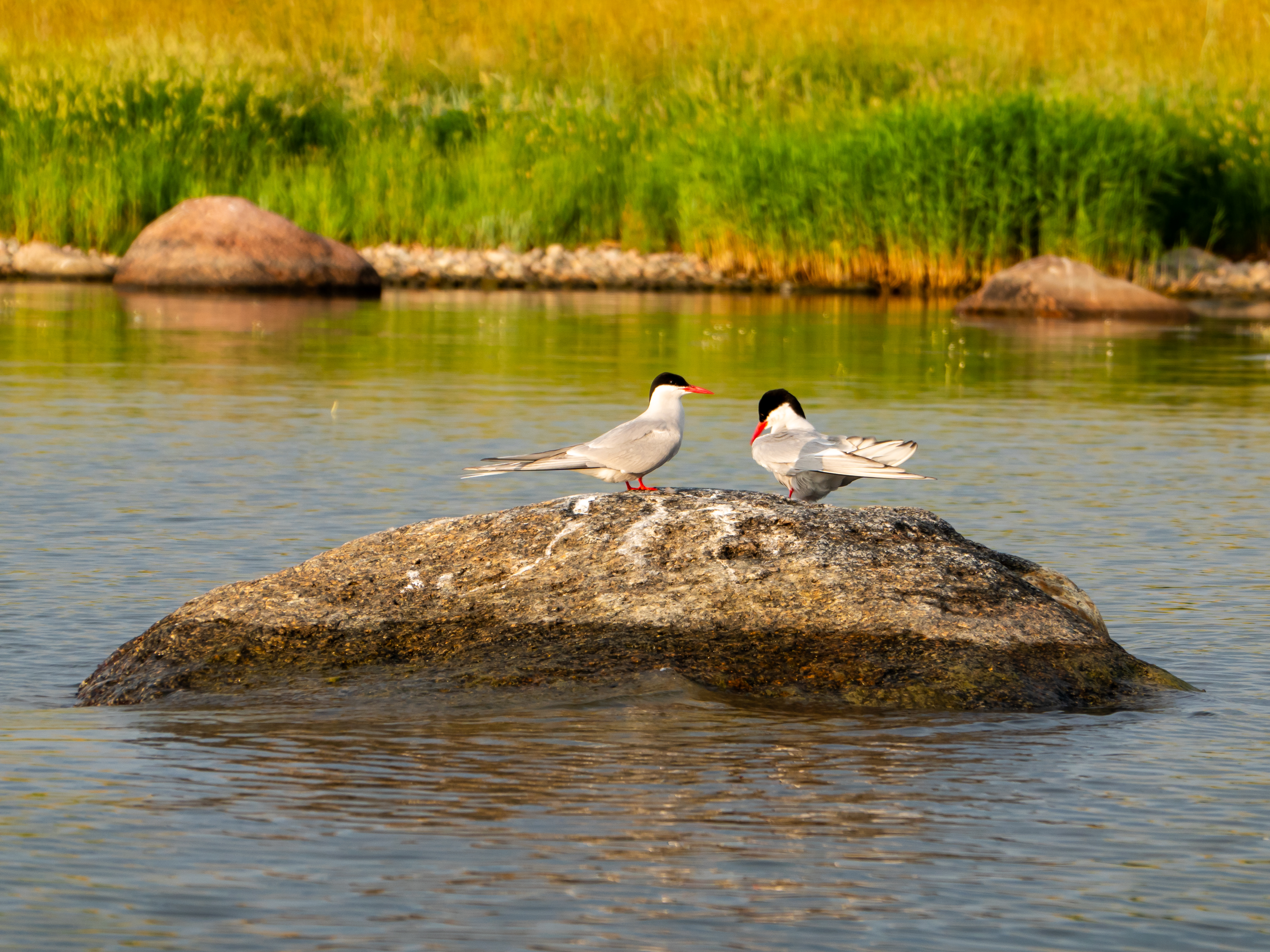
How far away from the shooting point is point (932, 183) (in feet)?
97.2

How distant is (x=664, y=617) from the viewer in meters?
7.18

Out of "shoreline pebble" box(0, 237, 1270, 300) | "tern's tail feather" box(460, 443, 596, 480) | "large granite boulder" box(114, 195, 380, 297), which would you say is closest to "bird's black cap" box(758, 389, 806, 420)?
"tern's tail feather" box(460, 443, 596, 480)

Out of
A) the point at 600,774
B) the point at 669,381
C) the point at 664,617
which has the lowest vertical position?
the point at 600,774

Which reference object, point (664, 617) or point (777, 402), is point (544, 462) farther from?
point (777, 402)

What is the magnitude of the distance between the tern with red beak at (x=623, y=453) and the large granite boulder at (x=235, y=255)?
2321 cm

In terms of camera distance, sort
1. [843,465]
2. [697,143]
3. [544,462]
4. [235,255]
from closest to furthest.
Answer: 1. [843,465]
2. [544,462]
3. [235,255]
4. [697,143]

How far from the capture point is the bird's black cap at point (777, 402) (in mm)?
8805

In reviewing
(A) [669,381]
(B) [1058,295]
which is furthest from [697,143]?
(A) [669,381]

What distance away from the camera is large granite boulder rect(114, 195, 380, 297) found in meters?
30.5

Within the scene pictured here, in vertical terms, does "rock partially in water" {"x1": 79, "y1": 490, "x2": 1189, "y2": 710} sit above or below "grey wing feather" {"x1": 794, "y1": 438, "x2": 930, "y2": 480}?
below

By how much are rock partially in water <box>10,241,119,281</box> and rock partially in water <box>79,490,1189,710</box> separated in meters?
27.3

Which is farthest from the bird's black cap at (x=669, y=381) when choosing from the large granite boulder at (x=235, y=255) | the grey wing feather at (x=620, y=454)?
the large granite boulder at (x=235, y=255)

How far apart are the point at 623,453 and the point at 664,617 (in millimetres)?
1051

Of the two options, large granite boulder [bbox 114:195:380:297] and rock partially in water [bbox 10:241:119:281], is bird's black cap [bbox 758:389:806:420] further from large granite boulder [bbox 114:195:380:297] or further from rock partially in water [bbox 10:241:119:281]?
rock partially in water [bbox 10:241:119:281]
